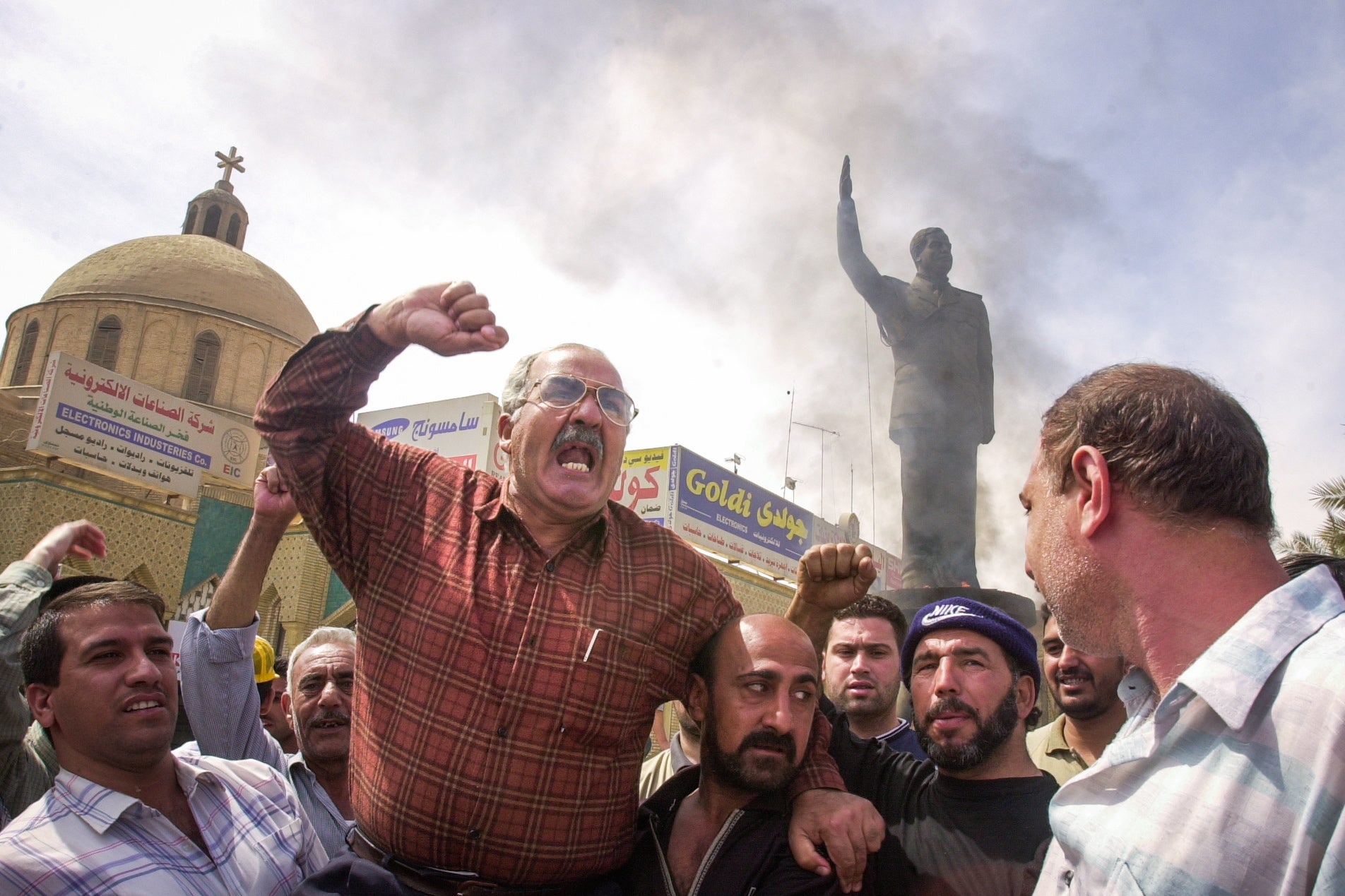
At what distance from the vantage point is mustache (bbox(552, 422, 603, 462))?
2367 millimetres

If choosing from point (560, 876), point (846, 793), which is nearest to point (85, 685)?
point (560, 876)

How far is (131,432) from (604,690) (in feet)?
71.5

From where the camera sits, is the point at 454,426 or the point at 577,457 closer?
the point at 577,457

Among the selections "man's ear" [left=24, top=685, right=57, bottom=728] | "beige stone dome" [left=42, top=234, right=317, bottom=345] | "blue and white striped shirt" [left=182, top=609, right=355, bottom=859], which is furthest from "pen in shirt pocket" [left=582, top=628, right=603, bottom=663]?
"beige stone dome" [left=42, top=234, right=317, bottom=345]

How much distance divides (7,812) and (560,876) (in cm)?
178

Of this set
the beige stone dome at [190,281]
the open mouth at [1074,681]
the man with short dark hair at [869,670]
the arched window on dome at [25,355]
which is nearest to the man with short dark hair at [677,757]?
the man with short dark hair at [869,670]

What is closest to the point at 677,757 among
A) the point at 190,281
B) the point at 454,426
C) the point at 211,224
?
the point at 454,426

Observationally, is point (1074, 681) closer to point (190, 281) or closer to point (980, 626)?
point (980, 626)

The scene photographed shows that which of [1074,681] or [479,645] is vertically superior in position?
[1074,681]

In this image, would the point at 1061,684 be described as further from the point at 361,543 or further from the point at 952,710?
the point at 361,543

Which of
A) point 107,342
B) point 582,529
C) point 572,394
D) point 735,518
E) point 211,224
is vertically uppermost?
point 211,224

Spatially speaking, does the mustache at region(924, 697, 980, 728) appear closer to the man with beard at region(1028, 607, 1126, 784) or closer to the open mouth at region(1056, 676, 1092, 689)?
the man with beard at region(1028, 607, 1126, 784)

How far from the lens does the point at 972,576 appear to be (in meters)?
8.66

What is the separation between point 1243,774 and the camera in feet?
3.65
